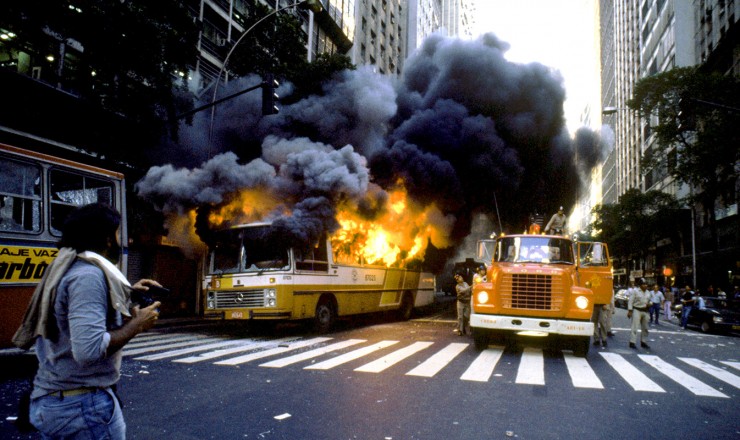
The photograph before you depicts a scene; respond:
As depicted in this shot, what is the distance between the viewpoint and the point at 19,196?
23.7 ft

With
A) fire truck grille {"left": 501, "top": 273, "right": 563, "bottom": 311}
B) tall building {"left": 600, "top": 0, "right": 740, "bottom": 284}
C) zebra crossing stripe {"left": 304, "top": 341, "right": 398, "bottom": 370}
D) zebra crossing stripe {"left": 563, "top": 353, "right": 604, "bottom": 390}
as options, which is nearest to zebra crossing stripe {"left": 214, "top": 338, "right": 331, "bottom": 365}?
zebra crossing stripe {"left": 304, "top": 341, "right": 398, "bottom": 370}

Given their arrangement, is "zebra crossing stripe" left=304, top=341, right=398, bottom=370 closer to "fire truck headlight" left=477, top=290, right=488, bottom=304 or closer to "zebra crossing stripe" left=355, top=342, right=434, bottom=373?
"zebra crossing stripe" left=355, top=342, right=434, bottom=373

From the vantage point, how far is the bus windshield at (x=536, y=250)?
1100cm

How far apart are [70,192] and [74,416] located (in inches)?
267

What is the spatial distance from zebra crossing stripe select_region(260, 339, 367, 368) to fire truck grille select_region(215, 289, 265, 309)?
2.02m

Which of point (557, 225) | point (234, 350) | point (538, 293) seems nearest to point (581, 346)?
point (538, 293)

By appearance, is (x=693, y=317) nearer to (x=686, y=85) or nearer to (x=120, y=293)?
(x=686, y=85)

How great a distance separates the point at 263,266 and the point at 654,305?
17370 mm

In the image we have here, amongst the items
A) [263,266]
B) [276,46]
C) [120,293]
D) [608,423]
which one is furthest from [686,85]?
[120,293]

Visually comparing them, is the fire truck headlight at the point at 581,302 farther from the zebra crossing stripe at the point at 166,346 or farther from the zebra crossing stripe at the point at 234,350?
the zebra crossing stripe at the point at 166,346

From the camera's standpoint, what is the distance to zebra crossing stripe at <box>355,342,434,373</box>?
26.6ft

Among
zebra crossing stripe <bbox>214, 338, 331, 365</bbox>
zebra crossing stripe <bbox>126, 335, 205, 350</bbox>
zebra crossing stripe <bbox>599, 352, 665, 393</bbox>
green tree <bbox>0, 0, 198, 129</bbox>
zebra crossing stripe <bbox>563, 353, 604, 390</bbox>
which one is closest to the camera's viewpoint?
zebra crossing stripe <bbox>599, 352, 665, 393</bbox>

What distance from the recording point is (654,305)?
21.2m

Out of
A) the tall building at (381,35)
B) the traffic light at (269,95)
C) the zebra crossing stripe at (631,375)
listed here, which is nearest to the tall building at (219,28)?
the traffic light at (269,95)
